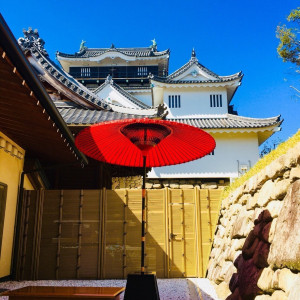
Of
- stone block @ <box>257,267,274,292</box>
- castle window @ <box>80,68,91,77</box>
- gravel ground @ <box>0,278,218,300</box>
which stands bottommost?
gravel ground @ <box>0,278,218,300</box>

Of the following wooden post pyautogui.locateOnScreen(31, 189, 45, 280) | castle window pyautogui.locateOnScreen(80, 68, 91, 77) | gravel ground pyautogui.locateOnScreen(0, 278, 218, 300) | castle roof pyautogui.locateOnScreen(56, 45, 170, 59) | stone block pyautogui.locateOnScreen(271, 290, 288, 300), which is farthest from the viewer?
castle window pyautogui.locateOnScreen(80, 68, 91, 77)

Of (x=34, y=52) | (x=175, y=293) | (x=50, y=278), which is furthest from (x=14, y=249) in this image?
(x=34, y=52)

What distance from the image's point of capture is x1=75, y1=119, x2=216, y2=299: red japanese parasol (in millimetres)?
3244

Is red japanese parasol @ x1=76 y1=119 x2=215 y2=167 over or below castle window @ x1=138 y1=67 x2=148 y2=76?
below

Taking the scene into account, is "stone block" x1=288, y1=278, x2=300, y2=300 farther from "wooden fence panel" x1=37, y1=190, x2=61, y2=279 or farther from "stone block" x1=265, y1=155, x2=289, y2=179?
"wooden fence panel" x1=37, y1=190, x2=61, y2=279

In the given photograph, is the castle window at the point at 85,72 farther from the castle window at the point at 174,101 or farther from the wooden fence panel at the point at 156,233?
the wooden fence panel at the point at 156,233

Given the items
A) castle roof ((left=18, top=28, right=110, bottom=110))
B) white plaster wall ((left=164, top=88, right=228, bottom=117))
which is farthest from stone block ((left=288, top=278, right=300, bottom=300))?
white plaster wall ((left=164, top=88, right=228, bottom=117))

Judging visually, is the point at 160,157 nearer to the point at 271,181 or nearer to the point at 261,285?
the point at 271,181

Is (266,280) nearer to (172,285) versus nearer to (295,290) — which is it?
(295,290)

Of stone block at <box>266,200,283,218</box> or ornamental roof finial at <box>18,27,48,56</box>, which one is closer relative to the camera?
stone block at <box>266,200,283,218</box>

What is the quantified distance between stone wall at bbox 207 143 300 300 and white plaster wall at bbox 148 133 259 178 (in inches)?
510

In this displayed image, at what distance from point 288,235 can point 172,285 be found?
3962 mm

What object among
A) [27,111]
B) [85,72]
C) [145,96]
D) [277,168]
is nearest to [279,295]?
[277,168]

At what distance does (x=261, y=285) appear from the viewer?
317cm
